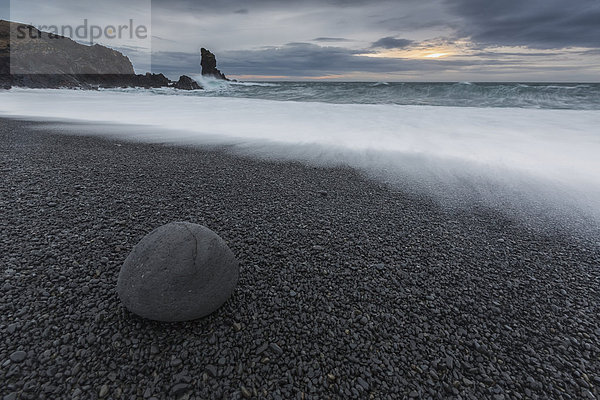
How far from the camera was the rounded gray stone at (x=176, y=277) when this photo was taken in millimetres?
2180

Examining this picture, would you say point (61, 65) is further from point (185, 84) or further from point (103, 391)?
point (103, 391)

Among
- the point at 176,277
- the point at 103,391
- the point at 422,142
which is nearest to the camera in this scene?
the point at 103,391

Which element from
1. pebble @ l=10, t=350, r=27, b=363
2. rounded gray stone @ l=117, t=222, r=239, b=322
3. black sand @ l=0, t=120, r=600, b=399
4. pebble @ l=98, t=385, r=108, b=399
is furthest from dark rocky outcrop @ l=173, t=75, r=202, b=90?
pebble @ l=98, t=385, r=108, b=399

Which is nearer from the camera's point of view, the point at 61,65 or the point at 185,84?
the point at 61,65

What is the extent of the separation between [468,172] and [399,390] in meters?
5.77

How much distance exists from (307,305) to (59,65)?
192 feet

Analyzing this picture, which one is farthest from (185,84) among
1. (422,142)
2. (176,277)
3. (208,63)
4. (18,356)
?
(18,356)

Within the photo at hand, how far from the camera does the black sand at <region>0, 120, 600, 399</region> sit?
192 cm

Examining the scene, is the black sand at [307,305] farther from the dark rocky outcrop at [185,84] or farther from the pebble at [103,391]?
the dark rocky outcrop at [185,84]

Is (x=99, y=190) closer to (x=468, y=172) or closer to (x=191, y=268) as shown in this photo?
(x=191, y=268)

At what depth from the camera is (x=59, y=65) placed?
44.6 metres

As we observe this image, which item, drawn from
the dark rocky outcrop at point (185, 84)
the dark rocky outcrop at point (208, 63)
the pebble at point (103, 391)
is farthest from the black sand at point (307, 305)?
the dark rocky outcrop at point (208, 63)

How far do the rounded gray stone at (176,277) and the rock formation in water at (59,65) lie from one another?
40.9 m

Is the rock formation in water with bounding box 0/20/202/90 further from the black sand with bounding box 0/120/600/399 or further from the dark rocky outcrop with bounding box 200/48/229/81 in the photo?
the black sand with bounding box 0/120/600/399
